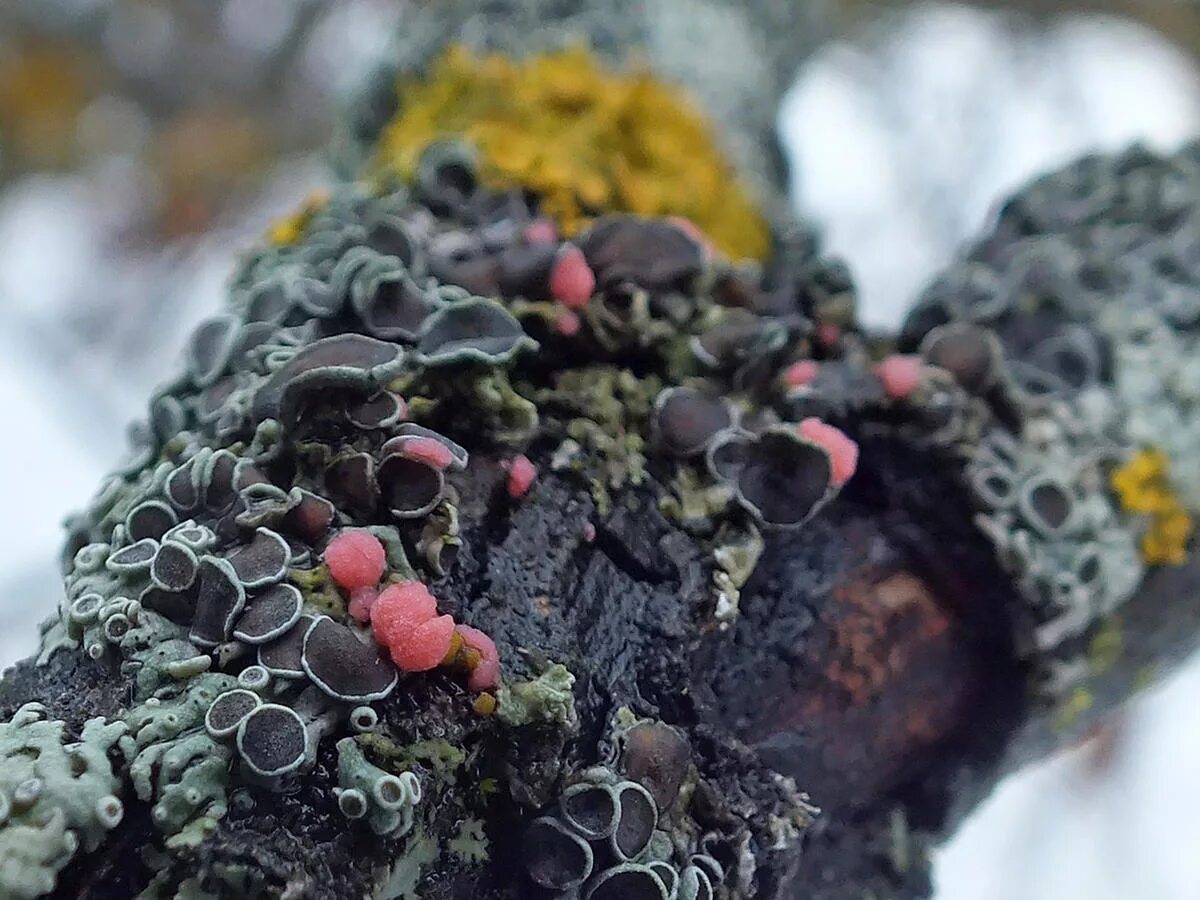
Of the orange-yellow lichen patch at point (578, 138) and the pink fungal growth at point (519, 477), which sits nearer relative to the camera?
the pink fungal growth at point (519, 477)

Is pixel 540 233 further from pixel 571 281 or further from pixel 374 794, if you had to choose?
pixel 374 794

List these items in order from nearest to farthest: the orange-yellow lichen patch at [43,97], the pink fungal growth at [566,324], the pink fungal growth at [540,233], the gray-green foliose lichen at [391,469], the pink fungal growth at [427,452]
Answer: the gray-green foliose lichen at [391,469] < the pink fungal growth at [427,452] < the pink fungal growth at [566,324] < the pink fungal growth at [540,233] < the orange-yellow lichen patch at [43,97]

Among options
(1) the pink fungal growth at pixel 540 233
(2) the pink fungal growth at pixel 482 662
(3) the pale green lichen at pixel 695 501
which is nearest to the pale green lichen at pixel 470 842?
(2) the pink fungal growth at pixel 482 662

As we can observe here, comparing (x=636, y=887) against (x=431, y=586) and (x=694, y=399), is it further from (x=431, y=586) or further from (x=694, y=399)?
(x=694, y=399)

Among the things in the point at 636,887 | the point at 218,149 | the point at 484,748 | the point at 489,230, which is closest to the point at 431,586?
the point at 484,748

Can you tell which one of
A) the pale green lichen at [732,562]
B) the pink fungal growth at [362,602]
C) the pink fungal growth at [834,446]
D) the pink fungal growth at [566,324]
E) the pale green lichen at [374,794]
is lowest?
the pale green lichen at [374,794]

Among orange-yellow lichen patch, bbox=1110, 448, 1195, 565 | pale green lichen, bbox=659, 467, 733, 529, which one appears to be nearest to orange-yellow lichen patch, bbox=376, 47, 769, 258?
pale green lichen, bbox=659, 467, 733, 529

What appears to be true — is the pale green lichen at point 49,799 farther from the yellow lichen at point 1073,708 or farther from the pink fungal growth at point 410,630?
the yellow lichen at point 1073,708
